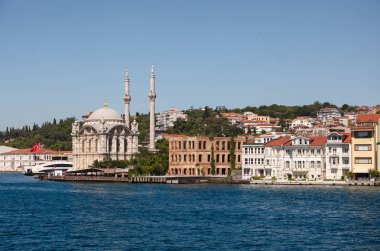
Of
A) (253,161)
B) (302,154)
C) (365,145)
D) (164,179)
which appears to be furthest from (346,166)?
(164,179)

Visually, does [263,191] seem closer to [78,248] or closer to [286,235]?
[286,235]

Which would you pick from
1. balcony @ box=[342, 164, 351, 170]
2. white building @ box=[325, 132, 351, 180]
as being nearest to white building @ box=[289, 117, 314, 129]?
white building @ box=[325, 132, 351, 180]

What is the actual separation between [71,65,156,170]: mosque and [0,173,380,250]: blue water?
59.1 m

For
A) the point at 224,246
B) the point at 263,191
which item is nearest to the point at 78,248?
the point at 224,246

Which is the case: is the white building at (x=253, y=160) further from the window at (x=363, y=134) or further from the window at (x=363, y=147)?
the window at (x=363, y=134)

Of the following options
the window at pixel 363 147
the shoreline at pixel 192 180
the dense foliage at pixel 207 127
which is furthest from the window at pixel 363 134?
the dense foliage at pixel 207 127

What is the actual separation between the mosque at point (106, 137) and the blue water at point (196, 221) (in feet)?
194

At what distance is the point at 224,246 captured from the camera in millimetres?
37312

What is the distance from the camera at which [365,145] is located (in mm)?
84188

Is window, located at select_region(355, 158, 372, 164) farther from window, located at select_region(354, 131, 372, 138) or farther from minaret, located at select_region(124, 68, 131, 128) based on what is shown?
minaret, located at select_region(124, 68, 131, 128)

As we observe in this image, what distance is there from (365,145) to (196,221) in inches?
1616

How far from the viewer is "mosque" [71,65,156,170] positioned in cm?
13188

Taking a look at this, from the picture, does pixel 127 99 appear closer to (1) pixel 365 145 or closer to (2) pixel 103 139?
(2) pixel 103 139

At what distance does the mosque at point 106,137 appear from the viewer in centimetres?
13188
